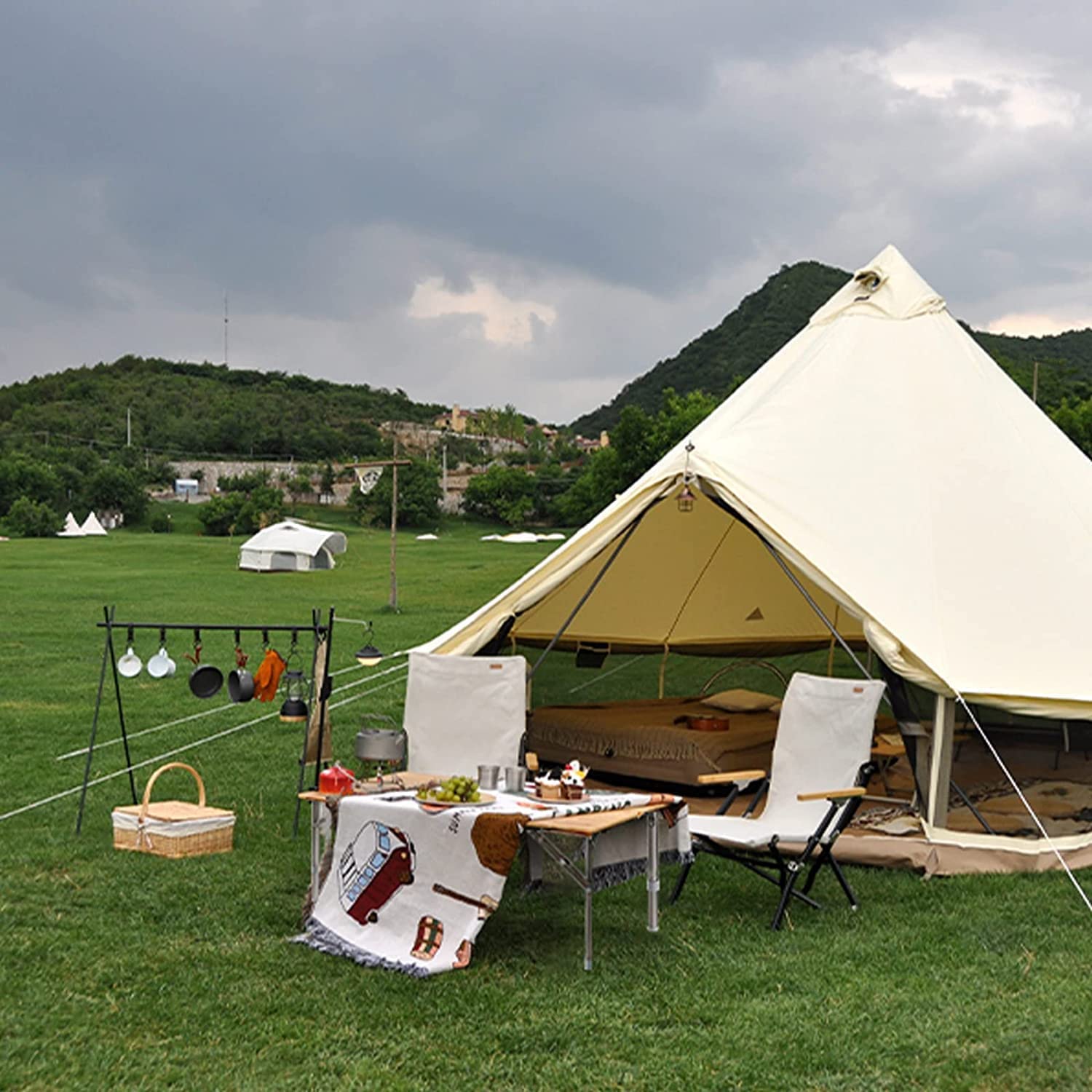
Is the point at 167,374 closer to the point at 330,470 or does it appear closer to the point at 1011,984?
the point at 330,470

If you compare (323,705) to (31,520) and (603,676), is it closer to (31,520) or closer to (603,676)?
(603,676)

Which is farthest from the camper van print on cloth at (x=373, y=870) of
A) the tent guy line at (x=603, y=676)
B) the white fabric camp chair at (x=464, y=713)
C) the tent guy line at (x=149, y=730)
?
the tent guy line at (x=603, y=676)

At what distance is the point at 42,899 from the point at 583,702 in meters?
4.09

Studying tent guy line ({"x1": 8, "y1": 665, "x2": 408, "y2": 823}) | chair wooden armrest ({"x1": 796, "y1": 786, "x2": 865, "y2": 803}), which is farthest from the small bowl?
chair wooden armrest ({"x1": 796, "y1": 786, "x2": 865, "y2": 803})

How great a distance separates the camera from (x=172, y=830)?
5.29 m

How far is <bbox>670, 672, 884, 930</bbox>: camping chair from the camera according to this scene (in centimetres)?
467

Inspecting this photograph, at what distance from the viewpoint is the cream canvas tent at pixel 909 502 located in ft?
17.7

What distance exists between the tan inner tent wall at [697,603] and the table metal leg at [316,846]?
3.78 meters

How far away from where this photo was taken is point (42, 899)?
461cm

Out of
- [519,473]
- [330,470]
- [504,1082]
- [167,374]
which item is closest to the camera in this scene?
[504,1082]

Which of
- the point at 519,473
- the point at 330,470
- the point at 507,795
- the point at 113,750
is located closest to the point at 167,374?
the point at 330,470

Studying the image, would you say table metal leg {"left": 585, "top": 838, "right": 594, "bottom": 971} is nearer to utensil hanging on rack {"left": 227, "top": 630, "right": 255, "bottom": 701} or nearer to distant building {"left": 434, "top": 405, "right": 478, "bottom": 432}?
utensil hanging on rack {"left": 227, "top": 630, "right": 255, "bottom": 701}

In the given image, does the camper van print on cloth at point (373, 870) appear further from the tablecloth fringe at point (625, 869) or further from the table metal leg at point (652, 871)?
the table metal leg at point (652, 871)

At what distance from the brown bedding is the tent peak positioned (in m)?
2.30
